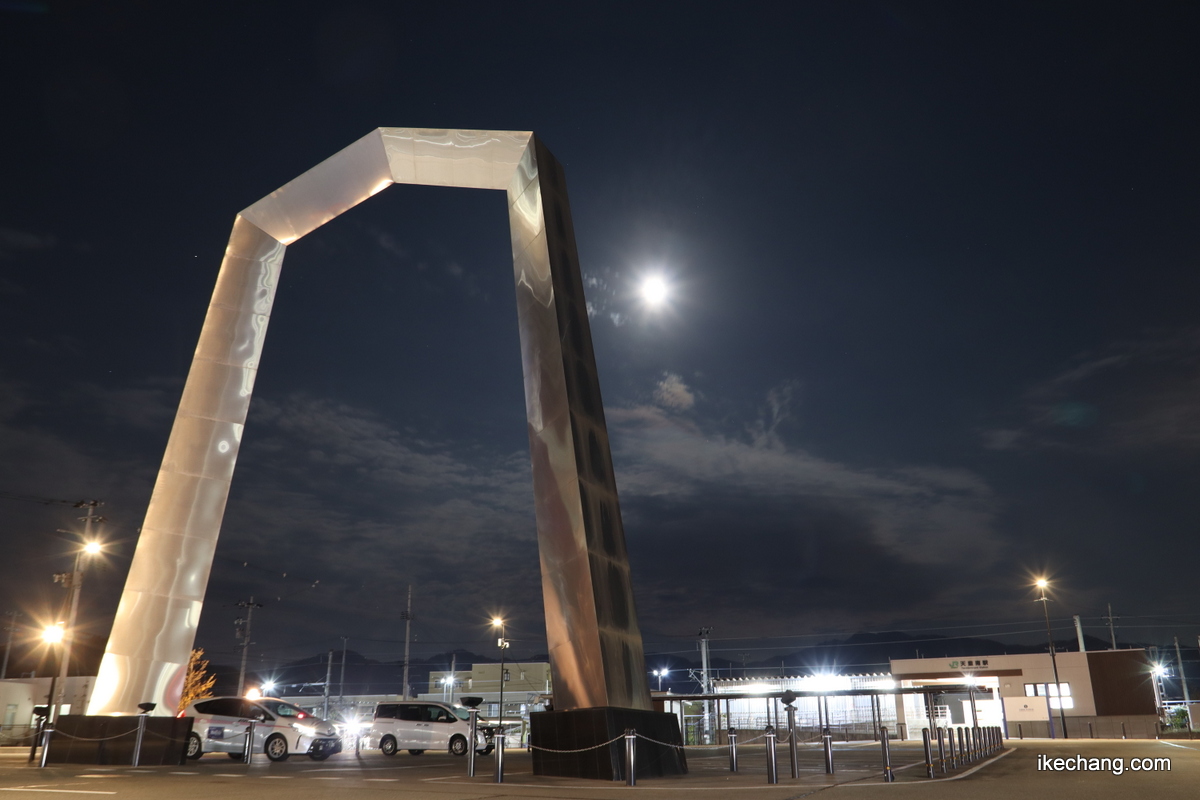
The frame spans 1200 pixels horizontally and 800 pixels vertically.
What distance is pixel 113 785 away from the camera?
36.0ft

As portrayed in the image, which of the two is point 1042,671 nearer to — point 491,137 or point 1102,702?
point 1102,702

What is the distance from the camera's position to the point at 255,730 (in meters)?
19.5

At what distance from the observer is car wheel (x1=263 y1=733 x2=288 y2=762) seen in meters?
19.5

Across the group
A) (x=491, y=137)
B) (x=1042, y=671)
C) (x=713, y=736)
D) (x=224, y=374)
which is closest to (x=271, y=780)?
(x=224, y=374)

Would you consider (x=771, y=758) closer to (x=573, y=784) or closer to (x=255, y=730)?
(x=573, y=784)

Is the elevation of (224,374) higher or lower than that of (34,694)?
higher

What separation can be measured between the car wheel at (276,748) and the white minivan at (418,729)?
4.18 meters

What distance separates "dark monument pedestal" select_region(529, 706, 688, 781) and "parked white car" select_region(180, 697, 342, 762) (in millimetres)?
9345

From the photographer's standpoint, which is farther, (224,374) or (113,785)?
(224,374)

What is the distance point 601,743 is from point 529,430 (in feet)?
18.1

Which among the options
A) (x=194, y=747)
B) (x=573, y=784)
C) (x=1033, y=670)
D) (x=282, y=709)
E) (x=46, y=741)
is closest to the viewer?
(x=573, y=784)

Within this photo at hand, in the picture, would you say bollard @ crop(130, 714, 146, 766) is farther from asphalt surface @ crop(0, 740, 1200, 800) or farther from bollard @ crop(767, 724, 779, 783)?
bollard @ crop(767, 724, 779, 783)

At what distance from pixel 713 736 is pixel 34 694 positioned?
46181 mm

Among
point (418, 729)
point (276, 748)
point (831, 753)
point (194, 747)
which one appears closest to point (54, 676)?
point (194, 747)
